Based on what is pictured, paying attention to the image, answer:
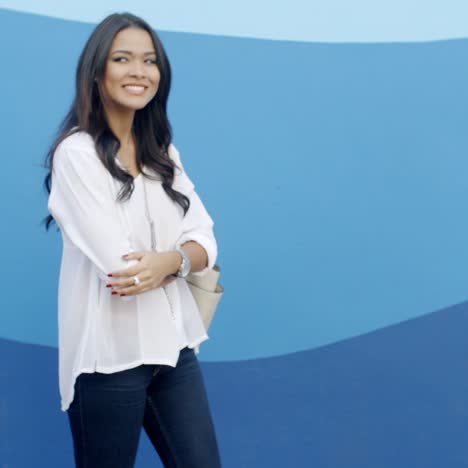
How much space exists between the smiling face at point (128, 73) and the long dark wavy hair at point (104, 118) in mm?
14

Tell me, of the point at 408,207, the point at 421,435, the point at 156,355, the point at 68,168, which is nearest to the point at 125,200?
the point at 68,168

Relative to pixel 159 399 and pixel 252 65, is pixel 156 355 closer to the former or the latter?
pixel 159 399

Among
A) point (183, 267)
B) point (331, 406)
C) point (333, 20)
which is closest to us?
point (183, 267)

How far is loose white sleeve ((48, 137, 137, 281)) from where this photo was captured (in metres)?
1.85

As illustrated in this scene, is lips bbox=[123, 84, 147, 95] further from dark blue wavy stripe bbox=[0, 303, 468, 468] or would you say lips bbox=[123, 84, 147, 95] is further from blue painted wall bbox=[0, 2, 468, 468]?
dark blue wavy stripe bbox=[0, 303, 468, 468]

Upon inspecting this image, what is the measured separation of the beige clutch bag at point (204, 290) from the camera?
2117mm

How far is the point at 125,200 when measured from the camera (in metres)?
1.94

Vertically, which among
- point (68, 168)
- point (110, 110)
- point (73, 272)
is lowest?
point (73, 272)

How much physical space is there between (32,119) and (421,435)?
1.51 metres

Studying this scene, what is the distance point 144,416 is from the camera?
2092 mm

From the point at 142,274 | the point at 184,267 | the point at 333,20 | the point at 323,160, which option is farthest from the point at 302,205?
the point at 142,274

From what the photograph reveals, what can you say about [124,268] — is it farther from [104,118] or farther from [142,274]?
[104,118]

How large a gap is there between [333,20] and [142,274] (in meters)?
1.21

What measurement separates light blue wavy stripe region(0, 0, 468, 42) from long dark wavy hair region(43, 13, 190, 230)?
66 cm
